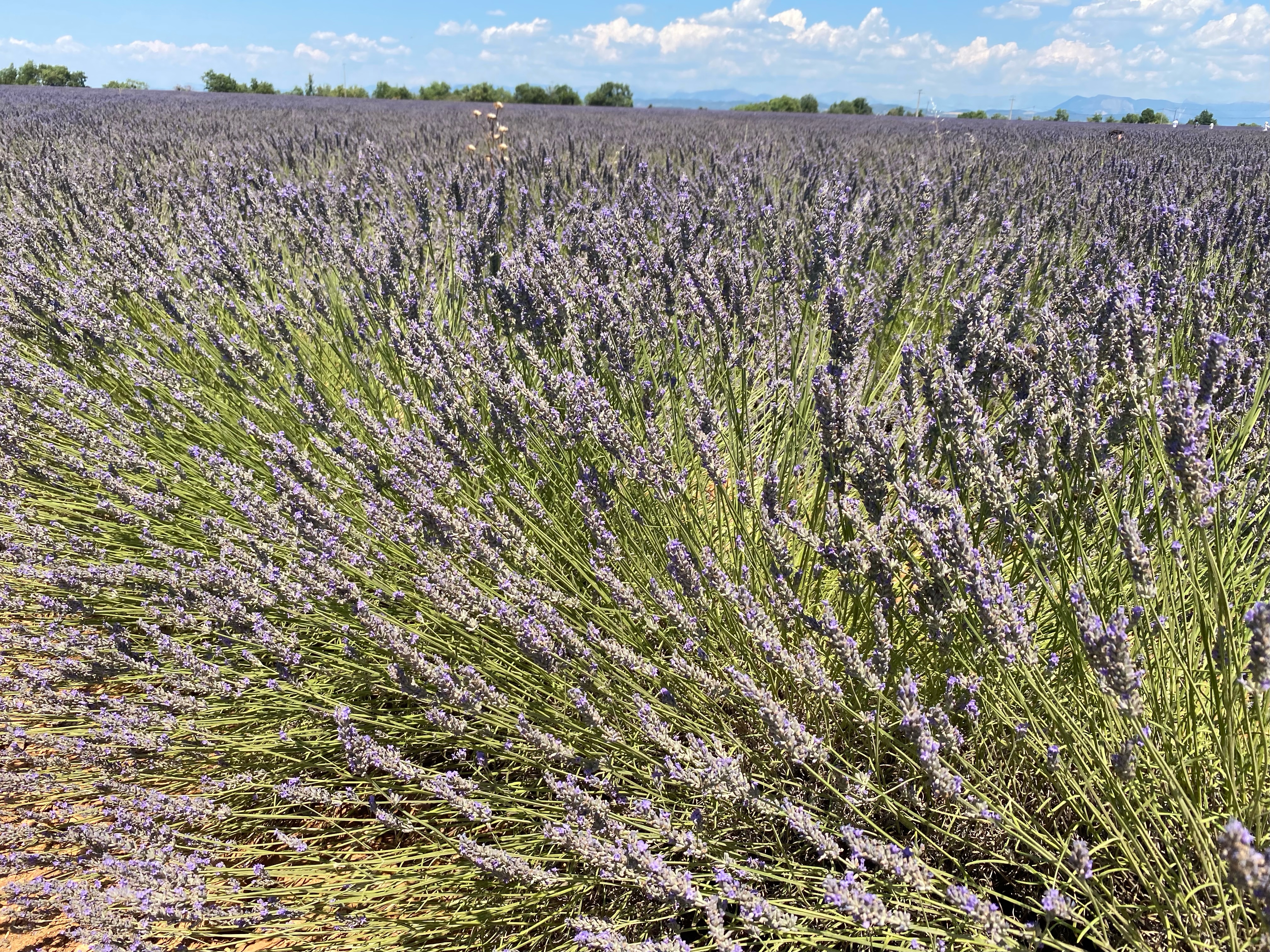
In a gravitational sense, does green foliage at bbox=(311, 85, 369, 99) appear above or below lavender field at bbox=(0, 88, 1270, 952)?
above

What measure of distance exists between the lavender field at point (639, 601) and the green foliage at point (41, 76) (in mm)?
47277

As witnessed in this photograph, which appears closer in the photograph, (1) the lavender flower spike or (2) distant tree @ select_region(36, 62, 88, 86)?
(1) the lavender flower spike

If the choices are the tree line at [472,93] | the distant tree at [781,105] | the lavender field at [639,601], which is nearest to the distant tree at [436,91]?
the tree line at [472,93]

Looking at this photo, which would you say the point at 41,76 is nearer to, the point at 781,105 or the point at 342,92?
the point at 342,92

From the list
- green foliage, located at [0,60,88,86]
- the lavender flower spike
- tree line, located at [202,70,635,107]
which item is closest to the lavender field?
the lavender flower spike

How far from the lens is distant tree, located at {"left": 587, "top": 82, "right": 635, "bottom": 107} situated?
3369 centimetres

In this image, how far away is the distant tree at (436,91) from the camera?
114 ft

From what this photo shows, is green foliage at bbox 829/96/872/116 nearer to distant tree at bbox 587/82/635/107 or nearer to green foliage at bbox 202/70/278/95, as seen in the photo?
distant tree at bbox 587/82/635/107

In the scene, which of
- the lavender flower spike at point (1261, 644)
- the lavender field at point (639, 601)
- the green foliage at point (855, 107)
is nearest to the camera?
the lavender flower spike at point (1261, 644)

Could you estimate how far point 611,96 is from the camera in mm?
35000

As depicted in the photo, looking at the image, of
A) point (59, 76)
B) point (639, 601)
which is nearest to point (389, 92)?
point (59, 76)

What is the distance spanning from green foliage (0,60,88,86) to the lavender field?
155 ft

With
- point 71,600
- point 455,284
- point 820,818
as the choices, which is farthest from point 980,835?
point 455,284

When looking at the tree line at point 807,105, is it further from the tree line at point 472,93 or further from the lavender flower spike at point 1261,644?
the lavender flower spike at point 1261,644
